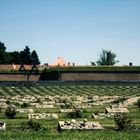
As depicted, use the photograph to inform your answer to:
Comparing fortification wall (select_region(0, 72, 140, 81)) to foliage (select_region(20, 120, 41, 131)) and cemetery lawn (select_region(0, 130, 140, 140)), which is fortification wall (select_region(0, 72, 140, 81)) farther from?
cemetery lawn (select_region(0, 130, 140, 140))

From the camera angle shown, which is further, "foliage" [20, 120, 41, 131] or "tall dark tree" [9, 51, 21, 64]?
"tall dark tree" [9, 51, 21, 64]

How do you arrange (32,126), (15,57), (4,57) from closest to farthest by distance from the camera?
1. (32,126)
2. (4,57)
3. (15,57)

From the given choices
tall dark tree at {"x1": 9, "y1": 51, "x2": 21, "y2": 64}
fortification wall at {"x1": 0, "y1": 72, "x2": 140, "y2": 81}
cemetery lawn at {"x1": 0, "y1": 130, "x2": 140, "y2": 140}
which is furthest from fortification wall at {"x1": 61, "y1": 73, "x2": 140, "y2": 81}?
cemetery lawn at {"x1": 0, "y1": 130, "x2": 140, "y2": 140}

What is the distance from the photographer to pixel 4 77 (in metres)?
55.5

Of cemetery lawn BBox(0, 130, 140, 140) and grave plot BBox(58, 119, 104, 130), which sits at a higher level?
grave plot BBox(58, 119, 104, 130)

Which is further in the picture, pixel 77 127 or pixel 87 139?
pixel 77 127

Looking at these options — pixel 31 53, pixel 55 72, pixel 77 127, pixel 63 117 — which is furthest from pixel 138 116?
pixel 31 53

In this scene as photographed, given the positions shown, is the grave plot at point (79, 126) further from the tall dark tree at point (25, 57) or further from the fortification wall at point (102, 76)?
the tall dark tree at point (25, 57)

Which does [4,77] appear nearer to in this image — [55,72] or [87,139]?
[55,72]

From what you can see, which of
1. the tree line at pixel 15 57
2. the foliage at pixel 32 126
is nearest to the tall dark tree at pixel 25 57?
the tree line at pixel 15 57

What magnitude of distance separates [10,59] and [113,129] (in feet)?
246

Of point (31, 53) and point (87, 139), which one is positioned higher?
point (31, 53)

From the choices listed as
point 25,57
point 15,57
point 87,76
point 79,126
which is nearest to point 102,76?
point 87,76

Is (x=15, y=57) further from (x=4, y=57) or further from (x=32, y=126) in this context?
(x=32, y=126)
